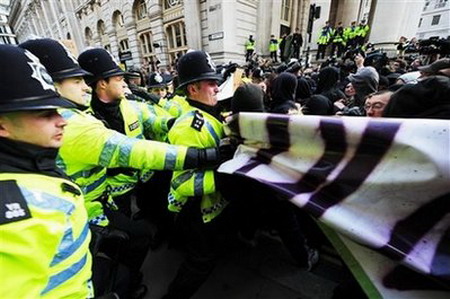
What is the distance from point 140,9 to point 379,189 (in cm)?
2327

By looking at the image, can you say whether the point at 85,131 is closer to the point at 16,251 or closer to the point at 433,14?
the point at 16,251

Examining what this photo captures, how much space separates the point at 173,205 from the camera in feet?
6.32

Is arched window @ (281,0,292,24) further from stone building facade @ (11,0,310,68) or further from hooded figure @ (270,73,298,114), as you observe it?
hooded figure @ (270,73,298,114)

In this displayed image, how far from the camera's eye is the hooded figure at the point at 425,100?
115 cm

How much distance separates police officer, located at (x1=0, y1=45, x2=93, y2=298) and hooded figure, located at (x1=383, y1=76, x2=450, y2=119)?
184 cm

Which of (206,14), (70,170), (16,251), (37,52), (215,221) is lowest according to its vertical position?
(215,221)

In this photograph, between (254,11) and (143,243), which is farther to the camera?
(254,11)

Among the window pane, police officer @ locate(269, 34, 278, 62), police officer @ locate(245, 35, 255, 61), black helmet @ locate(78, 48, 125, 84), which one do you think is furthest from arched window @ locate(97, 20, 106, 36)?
black helmet @ locate(78, 48, 125, 84)

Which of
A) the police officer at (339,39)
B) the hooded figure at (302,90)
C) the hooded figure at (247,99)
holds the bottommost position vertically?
the hooded figure at (302,90)

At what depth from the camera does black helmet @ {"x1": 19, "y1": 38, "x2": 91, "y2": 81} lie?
1569mm

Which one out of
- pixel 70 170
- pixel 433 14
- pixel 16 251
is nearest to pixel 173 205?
pixel 70 170

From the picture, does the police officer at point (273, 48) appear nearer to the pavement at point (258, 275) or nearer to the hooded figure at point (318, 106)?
the hooded figure at point (318, 106)

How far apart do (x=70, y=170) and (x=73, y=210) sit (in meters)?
0.70

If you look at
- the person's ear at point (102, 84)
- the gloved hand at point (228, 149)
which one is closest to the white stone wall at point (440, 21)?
the gloved hand at point (228, 149)
